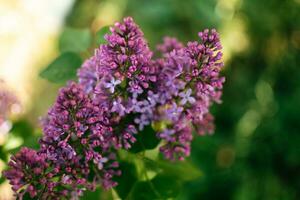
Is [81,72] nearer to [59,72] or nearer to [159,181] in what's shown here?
[59,72]

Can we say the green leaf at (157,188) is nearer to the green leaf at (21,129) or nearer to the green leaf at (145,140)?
the green leaf at (145,140)

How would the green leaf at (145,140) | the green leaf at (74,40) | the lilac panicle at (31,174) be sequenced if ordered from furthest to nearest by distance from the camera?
1. the green leaf at (74,40)
2. the green leaf at (145,140)
3. the lilac panicle at (31,174)

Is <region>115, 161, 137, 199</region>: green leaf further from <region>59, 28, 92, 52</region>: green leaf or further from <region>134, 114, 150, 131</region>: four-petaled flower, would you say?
<region>59, 28, 92, 52</region>: green leaf

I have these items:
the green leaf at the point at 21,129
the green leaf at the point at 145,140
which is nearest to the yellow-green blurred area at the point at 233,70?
the green leaf at the point at 21,129

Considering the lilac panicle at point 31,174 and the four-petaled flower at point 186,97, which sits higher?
the four-petaled flower at point 186,97

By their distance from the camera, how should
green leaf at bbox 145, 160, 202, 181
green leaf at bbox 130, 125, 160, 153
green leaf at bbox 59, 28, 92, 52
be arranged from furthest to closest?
green leaf at bbox 59, 28, 92, 52
green leaf at bbox 145, 160, 202, 181
green leaf at bbox 130, 125, 160, 153

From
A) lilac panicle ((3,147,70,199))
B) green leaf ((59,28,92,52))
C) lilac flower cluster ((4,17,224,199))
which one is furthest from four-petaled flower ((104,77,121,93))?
green leaf ((59,28,92,52))

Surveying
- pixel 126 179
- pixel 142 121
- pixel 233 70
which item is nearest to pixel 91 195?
pixel 126 179

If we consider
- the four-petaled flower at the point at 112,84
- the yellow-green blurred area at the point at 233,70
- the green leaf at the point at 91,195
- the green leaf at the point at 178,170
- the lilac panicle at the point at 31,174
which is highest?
the yellow-green blurred area at the point at 233,70
